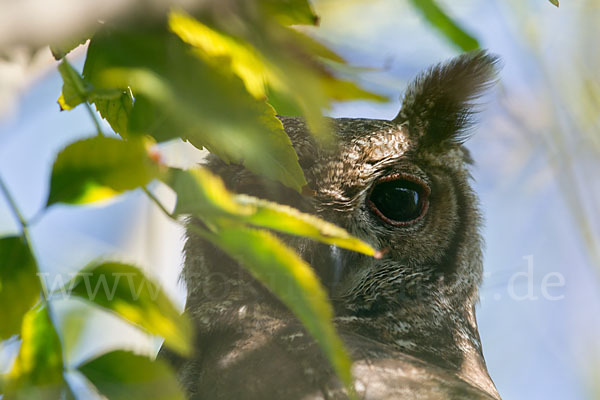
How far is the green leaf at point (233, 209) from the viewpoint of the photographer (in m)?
0.66

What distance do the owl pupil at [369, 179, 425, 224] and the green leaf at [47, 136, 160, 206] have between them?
1553 mm

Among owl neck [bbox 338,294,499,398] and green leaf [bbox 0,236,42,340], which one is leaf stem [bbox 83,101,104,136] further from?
owl neck [bbox 338,294,499,398]

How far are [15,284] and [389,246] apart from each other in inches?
63.8

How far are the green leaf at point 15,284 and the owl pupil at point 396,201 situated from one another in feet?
5.17

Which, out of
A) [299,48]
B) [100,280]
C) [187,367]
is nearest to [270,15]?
[299,48]

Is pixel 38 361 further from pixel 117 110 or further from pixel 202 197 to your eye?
pixel 117 110

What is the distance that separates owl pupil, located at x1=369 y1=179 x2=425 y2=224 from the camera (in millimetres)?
2199

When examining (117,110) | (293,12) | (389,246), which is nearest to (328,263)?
(389,246)

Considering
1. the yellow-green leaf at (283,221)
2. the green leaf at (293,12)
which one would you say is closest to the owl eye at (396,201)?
the green leaf at (293,12)

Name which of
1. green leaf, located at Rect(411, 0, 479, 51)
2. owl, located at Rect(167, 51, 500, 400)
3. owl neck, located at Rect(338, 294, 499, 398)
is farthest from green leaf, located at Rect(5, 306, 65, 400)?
owl neck, located at Rect(338, 294, 499, 398)

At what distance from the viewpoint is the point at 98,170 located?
0.69 metres

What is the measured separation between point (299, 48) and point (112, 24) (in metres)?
0.25

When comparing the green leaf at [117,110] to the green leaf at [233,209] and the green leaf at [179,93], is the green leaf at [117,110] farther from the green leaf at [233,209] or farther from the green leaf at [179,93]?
the green leaf at [233,209]

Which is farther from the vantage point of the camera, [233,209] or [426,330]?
[426,330]
